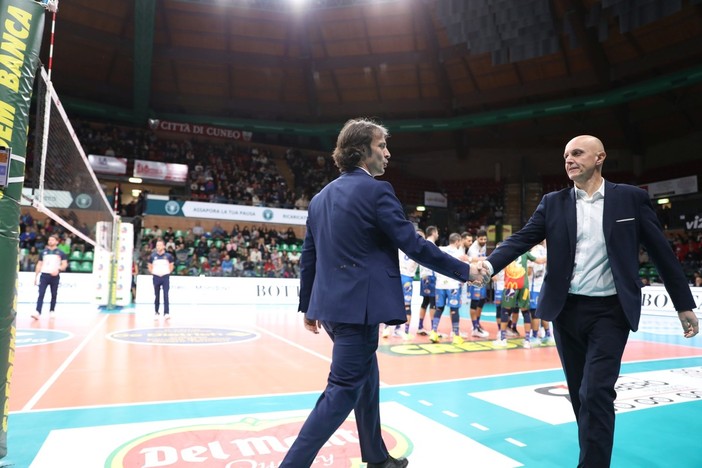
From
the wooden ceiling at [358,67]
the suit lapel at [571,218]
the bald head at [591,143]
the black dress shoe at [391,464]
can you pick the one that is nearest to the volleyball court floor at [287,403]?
the black dress shoe at [391,464]

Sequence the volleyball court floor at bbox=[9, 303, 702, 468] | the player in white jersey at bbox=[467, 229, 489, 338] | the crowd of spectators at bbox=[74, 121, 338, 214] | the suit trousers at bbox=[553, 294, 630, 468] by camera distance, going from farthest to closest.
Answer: the crowd of spectators at bbox=[74, 121, 338, 214] < the player in white jersey at bbox=[467, 229, 489, 338] < the volleyball court floor at bbox=[9, 303, 702, 468] < the suit trousers at bbox=[553, 294, 630, 468]

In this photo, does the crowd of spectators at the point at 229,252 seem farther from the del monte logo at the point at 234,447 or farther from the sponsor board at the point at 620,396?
the del monte logo at the point at 234,447

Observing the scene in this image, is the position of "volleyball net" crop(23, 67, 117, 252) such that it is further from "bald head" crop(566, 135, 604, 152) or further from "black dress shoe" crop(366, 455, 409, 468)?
"bald head" crop(566, 135, 604, 152)

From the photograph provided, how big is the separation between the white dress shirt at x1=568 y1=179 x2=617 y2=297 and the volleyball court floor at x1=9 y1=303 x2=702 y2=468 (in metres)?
1.29

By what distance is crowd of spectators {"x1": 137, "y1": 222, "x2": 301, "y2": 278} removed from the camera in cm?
1670

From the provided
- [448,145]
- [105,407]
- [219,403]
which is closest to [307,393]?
[219,403]

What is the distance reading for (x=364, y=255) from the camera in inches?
96.1

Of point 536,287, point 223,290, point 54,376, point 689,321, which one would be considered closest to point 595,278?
point 689,321

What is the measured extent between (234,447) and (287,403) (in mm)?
1155

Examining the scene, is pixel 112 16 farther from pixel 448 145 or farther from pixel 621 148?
pixel 621 148

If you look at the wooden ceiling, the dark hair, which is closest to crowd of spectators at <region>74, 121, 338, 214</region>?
the wooden ceiling

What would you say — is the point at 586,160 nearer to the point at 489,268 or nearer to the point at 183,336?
the point at 489,268

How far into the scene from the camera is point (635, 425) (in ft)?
12.8

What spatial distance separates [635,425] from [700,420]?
708 millimetres
